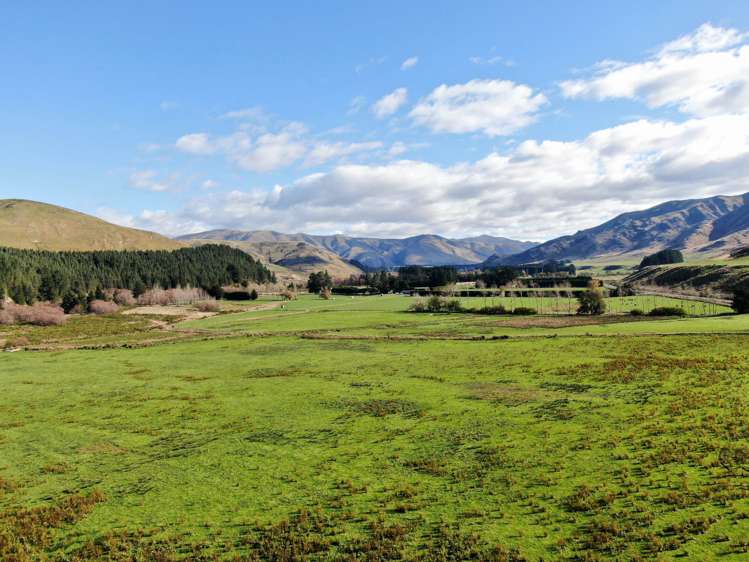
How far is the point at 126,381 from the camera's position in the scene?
156 ft

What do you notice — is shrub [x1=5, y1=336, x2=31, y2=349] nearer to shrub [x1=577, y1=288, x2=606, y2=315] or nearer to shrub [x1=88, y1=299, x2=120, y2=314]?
shrub [x1=88, y1=299, x2=120, y2=314]

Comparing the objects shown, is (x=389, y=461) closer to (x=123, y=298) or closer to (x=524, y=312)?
(x=524, y=312)

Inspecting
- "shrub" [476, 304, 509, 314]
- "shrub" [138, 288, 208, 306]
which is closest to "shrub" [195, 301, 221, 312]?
"shrub" [138, 288, 208, 306]

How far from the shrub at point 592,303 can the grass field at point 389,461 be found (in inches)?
2342

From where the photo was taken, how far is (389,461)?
23.4 meters

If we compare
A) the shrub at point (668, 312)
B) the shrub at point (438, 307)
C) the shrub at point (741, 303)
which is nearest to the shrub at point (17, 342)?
the shrub at point (438, 307)

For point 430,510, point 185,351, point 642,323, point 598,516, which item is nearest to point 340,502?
point 430,510

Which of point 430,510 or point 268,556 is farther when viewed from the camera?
point 430,510

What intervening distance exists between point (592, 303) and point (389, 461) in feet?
331

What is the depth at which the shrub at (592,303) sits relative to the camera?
11019 cm

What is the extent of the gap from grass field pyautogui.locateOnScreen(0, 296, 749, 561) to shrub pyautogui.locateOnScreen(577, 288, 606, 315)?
5947 centimetres

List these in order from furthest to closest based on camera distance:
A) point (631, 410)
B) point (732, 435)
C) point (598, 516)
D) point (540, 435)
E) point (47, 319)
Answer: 1. point (47, 319)
2. point (631, 410)
3. point (540, 435)
4. point (732, 435)
5. point (598, 516)

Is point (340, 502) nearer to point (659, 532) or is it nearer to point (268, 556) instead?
point (268, 556)

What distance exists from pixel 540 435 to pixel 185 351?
57.7 metres
